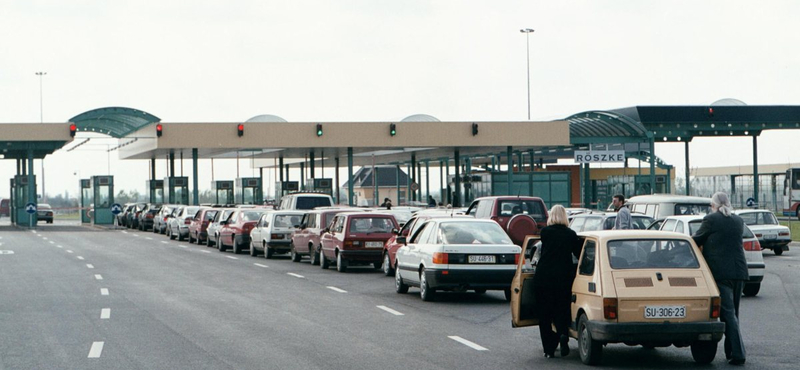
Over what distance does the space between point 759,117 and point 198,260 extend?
33.2 m

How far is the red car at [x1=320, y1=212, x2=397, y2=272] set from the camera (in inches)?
1059

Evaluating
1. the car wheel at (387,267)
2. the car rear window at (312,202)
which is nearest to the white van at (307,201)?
the car rear window at (312,202)

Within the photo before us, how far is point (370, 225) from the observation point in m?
27.3

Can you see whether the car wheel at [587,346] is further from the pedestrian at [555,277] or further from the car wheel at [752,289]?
the car wheel at [752,289]

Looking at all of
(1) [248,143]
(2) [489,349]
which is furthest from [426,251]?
(1) [248,143]

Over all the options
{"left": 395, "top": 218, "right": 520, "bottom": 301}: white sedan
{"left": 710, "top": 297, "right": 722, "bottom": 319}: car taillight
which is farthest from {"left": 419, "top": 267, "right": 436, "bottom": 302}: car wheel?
{"left": 710, "top": 297, "right": 722, "bottom": 319}: car taillight

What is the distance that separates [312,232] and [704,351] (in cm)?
1934

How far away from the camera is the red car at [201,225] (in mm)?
43688

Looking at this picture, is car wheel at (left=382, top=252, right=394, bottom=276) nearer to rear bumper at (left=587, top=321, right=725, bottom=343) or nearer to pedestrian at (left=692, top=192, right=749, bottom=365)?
pedestrian at (left=692, top=192, right=749, bottom=365)

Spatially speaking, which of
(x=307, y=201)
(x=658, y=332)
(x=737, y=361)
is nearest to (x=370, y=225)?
(x=737, y=361)

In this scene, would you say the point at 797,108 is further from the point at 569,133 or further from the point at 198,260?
the point at 198,260

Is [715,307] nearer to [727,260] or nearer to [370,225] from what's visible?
[727,260]

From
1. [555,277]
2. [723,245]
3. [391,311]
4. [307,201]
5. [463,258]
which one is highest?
[307,201]

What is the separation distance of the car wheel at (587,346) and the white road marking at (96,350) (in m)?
5.05
